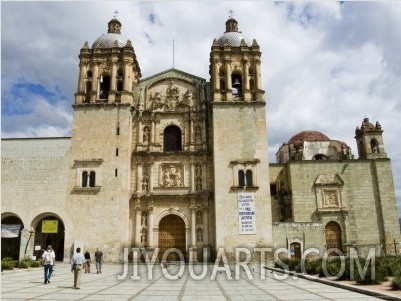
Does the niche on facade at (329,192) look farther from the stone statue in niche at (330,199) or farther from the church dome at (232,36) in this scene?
the church dome at (232,36)

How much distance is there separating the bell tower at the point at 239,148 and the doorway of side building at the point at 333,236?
21.4 ft

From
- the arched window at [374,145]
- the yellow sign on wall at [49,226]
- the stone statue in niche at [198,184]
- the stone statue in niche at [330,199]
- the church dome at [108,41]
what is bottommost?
the yellow sign on wall at [49,226]

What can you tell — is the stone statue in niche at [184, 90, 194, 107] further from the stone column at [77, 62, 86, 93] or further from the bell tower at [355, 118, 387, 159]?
the bell tower at [355, 118, 387, 159]

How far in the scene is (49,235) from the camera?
2975cm

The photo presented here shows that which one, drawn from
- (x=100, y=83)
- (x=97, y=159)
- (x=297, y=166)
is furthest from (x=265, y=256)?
(x=100, y=83)

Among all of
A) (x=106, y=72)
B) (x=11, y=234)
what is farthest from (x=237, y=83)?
(x=11, y=234)

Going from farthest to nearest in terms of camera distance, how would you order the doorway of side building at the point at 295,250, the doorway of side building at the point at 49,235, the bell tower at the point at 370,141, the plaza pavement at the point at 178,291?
the bell tower at the point at 370,141
the doorway of side building at the point at 295,250
the doorway of side building at the point at 49,235
the plaza pavement at the point at 178,291

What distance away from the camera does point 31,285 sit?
1391cm

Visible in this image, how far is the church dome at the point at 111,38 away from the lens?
31.5 meters

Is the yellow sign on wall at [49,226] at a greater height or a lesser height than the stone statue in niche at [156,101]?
lesser

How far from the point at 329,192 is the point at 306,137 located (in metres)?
10.9

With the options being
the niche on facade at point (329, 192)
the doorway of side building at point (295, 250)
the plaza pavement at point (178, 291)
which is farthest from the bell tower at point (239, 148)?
the plaza pavement at point (178, 291)

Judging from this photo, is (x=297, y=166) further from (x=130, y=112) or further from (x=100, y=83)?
(x=100, y=83)

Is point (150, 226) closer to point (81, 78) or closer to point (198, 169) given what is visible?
point (198, 169)
